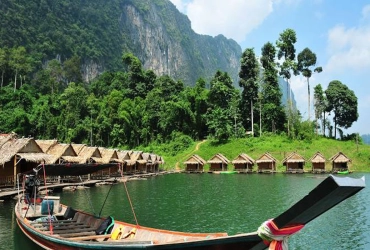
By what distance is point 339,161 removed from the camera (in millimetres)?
43969

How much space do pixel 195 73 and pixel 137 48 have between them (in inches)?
1741

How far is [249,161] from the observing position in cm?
4734

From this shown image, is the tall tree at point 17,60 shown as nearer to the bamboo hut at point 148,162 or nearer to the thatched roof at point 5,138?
the bamboo hut at point 148,162

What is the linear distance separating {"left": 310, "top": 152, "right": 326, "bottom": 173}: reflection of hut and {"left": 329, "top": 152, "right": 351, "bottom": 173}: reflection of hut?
1.41m

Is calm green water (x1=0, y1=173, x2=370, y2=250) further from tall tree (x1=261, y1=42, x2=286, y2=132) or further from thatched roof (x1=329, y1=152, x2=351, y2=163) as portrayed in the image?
tall tree (x1=261, y1=42, x2=286, y2=132)

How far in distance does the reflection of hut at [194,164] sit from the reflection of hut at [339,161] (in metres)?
18.0

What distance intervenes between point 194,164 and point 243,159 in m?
7.69

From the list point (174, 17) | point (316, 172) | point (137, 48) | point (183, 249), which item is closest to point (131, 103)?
point (316, 172)

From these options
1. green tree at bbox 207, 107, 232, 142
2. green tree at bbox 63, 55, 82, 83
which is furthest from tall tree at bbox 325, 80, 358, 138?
green tree at bbox 63, 55, 82, 83

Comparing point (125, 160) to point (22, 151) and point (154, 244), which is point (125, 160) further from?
point (154, 244)

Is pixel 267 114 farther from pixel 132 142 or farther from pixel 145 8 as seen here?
pixel 145 8

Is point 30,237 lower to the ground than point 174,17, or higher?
lower

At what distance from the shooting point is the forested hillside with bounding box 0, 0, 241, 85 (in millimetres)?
85688

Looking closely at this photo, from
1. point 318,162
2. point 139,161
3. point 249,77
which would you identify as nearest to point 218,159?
point 139,161
